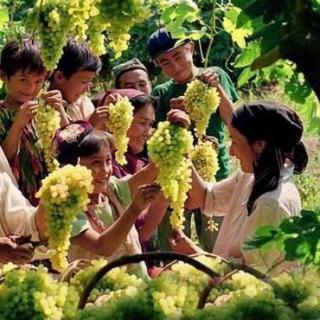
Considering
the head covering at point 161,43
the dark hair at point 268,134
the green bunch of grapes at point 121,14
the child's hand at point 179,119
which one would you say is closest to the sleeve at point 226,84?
the head covering at point 161,43

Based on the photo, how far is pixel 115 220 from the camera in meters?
3.58

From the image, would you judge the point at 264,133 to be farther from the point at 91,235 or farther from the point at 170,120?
the point at 91,235

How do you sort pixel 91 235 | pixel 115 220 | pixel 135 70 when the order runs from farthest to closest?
pixel 135 70 → pixel 115 220 → pixel 91 235

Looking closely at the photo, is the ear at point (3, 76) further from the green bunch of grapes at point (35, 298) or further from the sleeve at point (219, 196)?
the green bunch of grapes at point (35, 298)

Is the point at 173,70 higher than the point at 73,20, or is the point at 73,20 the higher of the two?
the point at 73,20

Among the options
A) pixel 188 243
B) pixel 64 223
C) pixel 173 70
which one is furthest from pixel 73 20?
pixel 173 70

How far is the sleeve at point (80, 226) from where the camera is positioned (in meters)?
3.34

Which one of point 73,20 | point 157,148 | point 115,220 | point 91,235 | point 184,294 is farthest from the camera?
point 115,220

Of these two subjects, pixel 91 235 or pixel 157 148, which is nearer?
pixel 157 148

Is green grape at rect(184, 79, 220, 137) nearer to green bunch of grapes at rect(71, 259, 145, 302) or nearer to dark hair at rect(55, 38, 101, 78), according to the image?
dark hair at rect(55, 38, 101, 78)

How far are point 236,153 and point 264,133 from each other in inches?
5.4

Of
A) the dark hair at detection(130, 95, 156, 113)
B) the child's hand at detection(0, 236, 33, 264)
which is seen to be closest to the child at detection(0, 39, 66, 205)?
the dark hair at detection(130, 95, 156, 113)

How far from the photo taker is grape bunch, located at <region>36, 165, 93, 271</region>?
2693mm

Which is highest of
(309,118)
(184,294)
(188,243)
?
(184,294)
